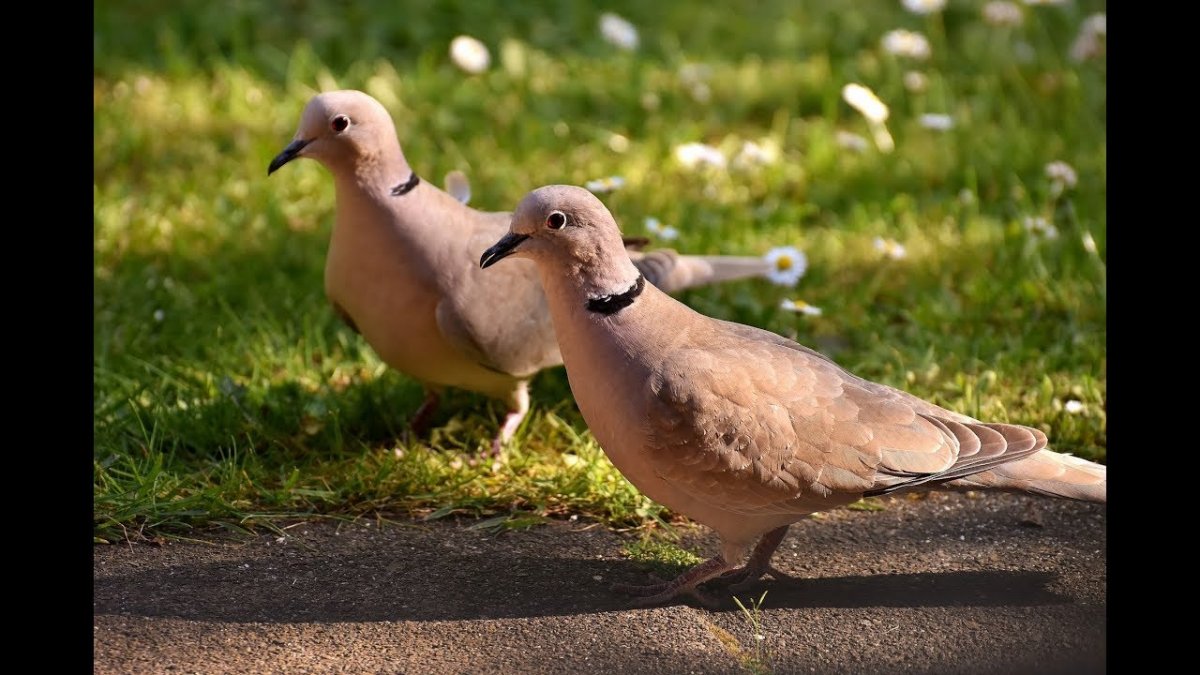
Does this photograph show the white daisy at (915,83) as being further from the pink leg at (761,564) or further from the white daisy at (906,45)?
the pink leg at (761,564)

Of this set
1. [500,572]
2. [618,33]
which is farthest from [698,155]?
[500,572]

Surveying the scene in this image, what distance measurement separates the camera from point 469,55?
6359mm

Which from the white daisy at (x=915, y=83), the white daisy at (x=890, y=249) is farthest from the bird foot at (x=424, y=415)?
the white daisy at (x=915, y=83)

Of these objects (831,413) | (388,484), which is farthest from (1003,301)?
(388,484)

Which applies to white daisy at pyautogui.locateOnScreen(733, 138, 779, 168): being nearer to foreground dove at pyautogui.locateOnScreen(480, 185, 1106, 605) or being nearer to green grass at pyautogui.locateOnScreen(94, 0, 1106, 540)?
green grass at pyautogui.locateOnScreen(94, 0, 1106, 540)

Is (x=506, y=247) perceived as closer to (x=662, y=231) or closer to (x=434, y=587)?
(x=434, y=587)

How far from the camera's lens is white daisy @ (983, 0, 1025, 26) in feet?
23.0

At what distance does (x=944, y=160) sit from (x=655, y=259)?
2139 mm

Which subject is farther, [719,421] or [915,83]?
[915,83]

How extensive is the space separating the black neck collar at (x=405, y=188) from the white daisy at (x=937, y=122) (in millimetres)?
2800

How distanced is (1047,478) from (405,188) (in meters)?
1.80

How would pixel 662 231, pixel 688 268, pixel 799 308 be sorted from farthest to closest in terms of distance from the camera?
pixel 662 231 → pixel 799 308 → pixel 688 268

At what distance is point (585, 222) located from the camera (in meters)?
3.21

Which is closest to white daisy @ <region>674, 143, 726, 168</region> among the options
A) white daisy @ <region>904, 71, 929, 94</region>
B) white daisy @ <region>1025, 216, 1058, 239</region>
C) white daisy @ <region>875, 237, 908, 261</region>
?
white daisy @ <region>875, 237, 908, 261</region>
